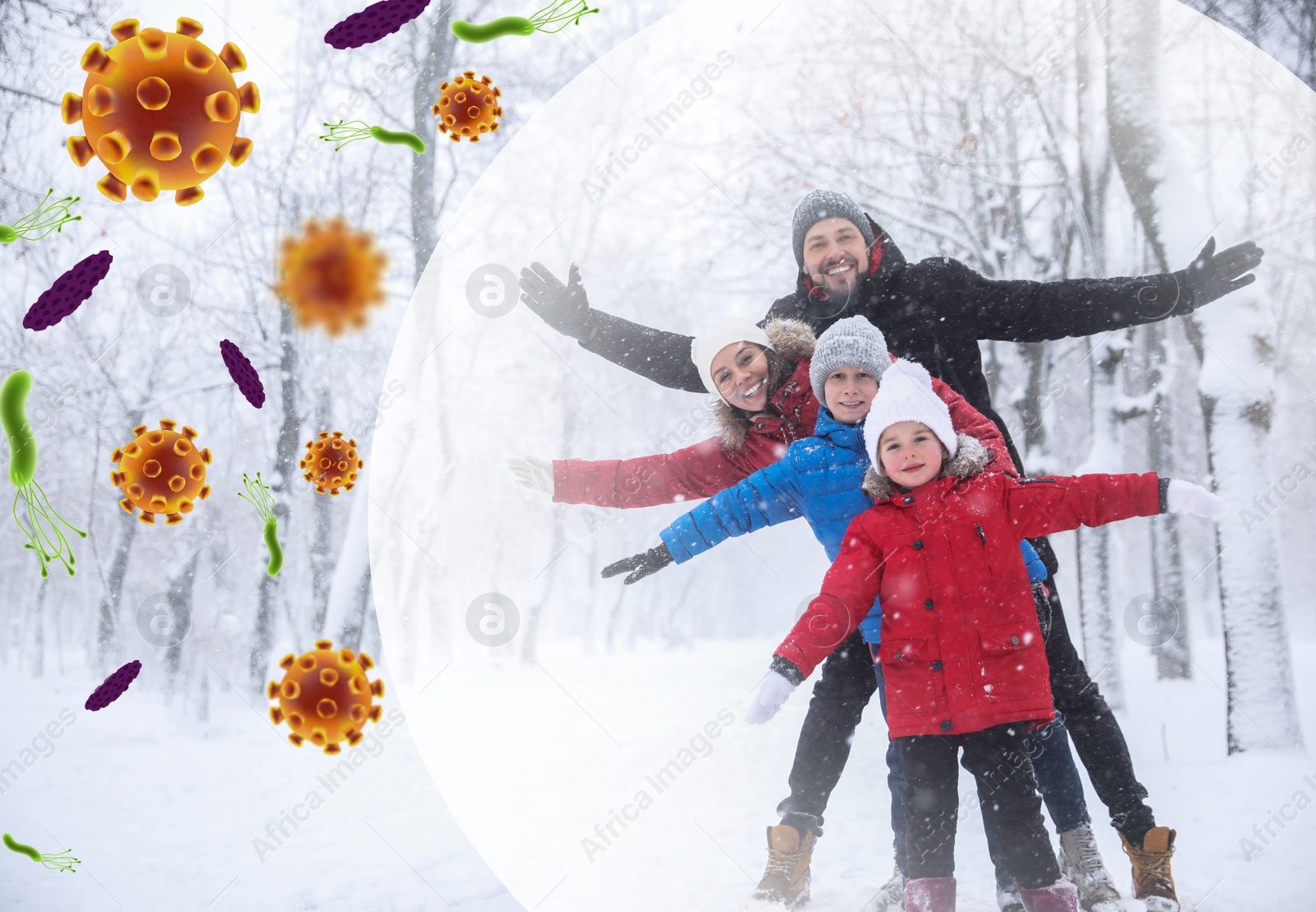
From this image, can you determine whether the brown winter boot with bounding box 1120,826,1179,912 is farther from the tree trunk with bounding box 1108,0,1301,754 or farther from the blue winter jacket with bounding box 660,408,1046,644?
the tree trunk with bounding box 1108,0,1301,754

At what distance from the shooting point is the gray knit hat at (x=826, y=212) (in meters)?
2.57

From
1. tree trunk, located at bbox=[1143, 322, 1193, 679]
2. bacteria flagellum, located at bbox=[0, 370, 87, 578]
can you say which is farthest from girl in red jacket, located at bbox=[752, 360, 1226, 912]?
bacteria flagellum, located at bbox=[0, 370, 87, 578]

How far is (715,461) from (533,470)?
23.6 inches

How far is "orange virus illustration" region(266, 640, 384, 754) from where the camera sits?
189 cm

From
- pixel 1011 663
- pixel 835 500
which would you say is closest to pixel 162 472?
pixel 835 500

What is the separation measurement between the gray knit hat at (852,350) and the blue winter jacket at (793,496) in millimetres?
173

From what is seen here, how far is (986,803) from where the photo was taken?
1945 mm

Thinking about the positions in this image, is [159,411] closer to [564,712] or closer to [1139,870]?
[564,712]

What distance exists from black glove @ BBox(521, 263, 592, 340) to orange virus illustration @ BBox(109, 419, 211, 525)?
1.15m

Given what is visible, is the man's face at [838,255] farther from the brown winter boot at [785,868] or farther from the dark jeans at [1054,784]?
the brown winter boot at [785,868]
